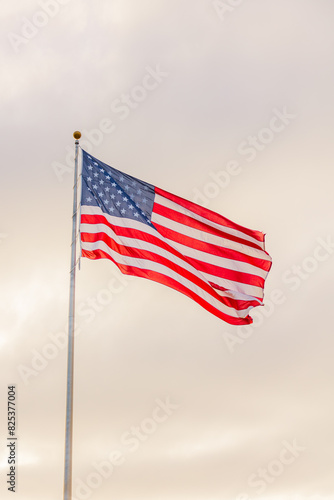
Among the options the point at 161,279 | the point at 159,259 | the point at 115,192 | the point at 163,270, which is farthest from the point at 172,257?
the point at 115,192

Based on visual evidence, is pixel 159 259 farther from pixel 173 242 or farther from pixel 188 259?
pixel 188 259

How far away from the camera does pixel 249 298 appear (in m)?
27.4

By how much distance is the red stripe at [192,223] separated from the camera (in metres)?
27.5

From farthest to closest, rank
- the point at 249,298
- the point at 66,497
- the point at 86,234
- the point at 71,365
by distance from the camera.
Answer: the point at 249,298, the point at 86,234, the point at 71,365, the point at 66,497

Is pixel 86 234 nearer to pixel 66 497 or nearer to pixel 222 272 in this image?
pixel 222 272

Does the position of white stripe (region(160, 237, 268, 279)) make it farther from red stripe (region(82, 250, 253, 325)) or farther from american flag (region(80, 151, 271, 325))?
red stripe (region(82, 250, 253, 325))

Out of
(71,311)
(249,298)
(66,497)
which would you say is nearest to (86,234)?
(71,311)

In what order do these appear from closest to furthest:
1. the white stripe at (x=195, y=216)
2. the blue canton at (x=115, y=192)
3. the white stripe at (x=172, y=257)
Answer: the white stripe at (x=172, y=257) < the blue canton at (x=115, y=192) < the white stripe at (x=195, y=216)

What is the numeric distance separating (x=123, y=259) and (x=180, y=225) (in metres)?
2.93

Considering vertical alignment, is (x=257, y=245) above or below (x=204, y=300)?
above

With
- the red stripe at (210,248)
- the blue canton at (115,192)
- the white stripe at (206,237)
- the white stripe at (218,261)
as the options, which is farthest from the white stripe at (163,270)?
the white stripe at (206,237)

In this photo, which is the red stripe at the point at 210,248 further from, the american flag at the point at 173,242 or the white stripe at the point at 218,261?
the white stripe at the point at 218,261

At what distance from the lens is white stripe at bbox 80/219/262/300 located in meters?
26.1

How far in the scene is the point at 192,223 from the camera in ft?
90.8
